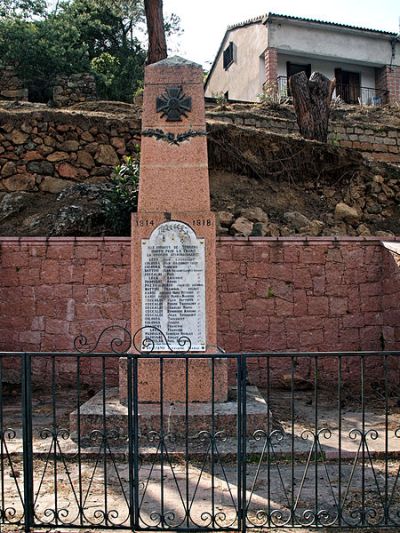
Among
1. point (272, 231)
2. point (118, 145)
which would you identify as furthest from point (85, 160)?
point (272, 231)

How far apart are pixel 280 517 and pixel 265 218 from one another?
7.22 meters

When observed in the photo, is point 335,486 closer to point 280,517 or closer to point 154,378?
point 280,517

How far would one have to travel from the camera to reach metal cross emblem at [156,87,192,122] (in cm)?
647

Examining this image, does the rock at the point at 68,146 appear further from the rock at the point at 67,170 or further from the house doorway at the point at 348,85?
the house doorway at the point at 348,85

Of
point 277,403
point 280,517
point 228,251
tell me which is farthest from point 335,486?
point 228,251

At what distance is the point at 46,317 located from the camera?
8.65 meters

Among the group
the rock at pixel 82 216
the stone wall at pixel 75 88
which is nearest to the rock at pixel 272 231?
the rock at pixel 82 216

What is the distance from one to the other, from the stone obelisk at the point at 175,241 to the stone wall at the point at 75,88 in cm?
1000

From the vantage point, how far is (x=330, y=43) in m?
24.1

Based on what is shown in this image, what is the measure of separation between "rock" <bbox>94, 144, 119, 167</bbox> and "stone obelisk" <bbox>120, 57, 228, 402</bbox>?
17.3 ft

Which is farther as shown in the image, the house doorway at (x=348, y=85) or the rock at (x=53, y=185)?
the house doorway at (x=348, y=85)

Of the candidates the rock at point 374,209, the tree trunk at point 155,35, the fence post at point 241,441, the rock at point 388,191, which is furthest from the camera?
the tree trunk at point 155,35

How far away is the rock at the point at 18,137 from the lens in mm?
11641

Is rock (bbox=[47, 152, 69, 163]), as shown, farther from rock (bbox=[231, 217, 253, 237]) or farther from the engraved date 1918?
the engraved date 1918
